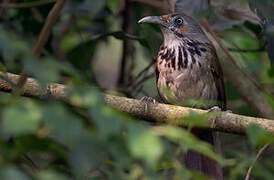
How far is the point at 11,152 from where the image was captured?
169 cm

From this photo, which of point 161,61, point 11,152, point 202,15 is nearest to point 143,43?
point 161,61

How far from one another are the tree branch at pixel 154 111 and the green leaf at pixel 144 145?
149 centimetres

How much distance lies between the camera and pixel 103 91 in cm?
409

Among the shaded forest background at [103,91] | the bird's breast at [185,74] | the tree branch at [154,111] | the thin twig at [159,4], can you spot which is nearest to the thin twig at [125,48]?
the shaded forest background at [103,91]


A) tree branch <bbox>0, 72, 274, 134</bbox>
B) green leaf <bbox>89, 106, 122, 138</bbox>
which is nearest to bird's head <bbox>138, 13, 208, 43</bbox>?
tree branch <bbox>0, 72, 274, 134</bbox>

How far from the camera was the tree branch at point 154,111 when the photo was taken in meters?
3.13

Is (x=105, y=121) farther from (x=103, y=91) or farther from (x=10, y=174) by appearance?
(x=103, y=91)

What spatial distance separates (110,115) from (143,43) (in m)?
2.60

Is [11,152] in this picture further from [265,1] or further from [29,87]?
[265,1]

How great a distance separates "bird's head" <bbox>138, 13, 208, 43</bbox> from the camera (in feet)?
15.0

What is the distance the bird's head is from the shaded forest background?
0.30ft

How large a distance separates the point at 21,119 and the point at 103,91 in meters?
2.59

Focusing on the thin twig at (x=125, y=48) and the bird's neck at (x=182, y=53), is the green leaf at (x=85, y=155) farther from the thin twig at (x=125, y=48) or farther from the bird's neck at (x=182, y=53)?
the thin twig at (x=125, y=48)

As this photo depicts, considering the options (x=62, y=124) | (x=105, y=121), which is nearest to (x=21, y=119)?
(x=62, y=124)
